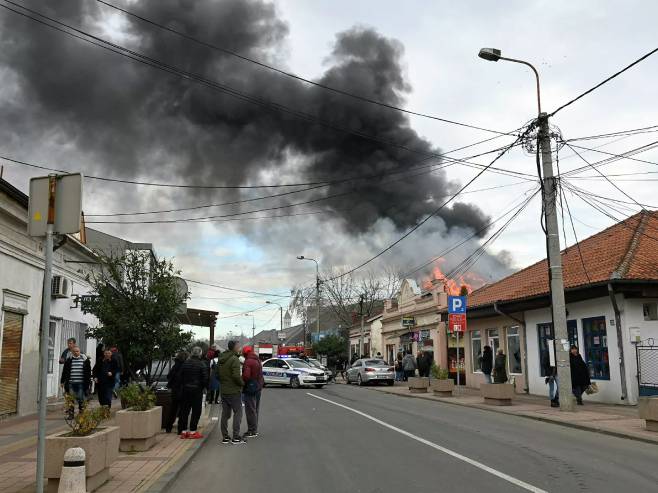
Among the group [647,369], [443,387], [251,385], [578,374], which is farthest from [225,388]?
[443,387]

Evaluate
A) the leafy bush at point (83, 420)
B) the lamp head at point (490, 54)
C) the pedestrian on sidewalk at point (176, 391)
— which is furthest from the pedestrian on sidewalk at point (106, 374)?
the lamp head at point (490, 54)

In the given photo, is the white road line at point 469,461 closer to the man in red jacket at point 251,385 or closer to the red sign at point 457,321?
the man in red jacket at point 251,385

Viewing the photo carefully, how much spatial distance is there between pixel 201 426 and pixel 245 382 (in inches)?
80.2

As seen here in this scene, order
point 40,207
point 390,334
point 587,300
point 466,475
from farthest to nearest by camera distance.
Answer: point 390,334 < point 587,300 < point 466,475 < point 40,207

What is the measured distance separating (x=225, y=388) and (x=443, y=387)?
12825 mm

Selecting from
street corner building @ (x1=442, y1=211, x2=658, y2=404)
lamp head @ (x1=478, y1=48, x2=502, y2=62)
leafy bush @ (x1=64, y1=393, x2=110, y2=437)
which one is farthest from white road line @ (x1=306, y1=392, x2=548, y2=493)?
lamp head @ (x1=478, y1=48, x2=502, y2=62)

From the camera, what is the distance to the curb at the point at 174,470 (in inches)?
256

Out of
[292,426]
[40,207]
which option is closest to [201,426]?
[292,426]

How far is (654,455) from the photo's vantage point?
9016mm

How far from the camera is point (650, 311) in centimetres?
1755

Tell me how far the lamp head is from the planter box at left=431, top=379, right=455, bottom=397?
439 inches

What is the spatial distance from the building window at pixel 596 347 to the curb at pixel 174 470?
503 inches

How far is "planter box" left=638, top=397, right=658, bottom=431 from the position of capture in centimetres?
1117

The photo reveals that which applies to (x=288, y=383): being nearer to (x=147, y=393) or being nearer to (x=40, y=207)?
(x=147, y=393)
